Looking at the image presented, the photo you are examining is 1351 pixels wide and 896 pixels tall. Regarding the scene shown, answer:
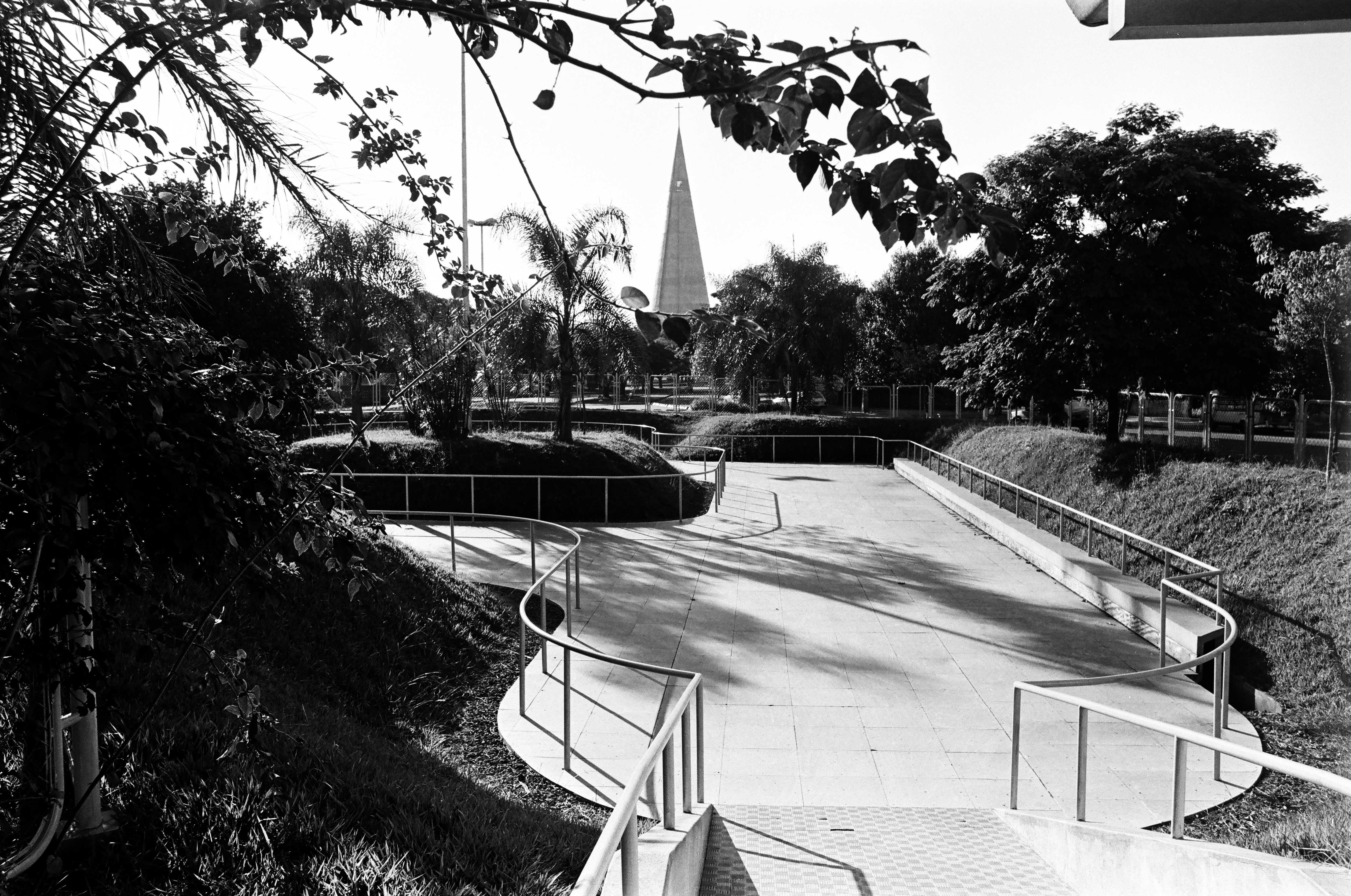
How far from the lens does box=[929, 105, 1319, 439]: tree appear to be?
536 inches

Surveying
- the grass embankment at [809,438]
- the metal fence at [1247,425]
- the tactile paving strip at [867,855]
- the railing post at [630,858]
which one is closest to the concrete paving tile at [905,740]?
the tactile paving strip at [867,855]

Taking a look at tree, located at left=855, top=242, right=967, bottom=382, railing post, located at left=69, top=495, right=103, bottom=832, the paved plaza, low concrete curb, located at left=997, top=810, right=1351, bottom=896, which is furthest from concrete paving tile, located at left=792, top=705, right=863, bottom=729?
tree, located at left=855, top=242, right=967, bottom=382

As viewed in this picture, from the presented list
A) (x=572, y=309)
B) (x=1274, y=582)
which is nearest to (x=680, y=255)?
(x=572, y=309)

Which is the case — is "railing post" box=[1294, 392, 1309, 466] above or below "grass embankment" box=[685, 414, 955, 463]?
above

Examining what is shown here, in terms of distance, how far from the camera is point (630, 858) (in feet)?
8.61

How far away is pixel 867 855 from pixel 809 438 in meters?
23.5

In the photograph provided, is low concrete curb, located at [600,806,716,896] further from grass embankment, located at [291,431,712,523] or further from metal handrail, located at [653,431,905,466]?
metal handrail, located at [653,431,905,466]

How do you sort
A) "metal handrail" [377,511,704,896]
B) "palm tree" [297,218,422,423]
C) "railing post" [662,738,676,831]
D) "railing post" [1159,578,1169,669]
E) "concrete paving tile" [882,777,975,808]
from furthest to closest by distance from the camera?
"palm tree" [297,218,422,423], "railing post" [1159,578,1169,669], "concrete paving tile" [882,777,975,808], "railing post" [662,738,676,831], "metal handrail" [377,511,704,896]

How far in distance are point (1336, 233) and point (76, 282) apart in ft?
53.2

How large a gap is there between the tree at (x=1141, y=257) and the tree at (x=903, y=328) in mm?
19929

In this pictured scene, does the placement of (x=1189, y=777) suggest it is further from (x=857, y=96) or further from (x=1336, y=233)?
(x=1336, y=233)

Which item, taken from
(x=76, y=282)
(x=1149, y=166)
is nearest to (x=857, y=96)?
(x=76, y=282)

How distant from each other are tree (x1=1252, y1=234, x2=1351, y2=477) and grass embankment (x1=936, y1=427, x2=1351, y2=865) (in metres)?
0.75

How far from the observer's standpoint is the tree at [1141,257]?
13.6m
